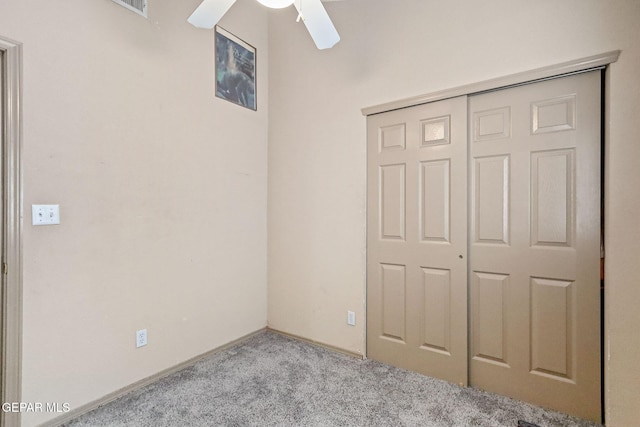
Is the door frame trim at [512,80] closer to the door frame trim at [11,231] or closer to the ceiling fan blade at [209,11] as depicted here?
the ceiling fan blade at [209,11]

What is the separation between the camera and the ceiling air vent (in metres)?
2.06

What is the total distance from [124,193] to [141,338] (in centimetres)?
100

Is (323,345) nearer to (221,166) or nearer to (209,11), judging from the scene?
(221,166)

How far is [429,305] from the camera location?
A: 2326 mm

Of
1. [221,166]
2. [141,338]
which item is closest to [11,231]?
[141,338]

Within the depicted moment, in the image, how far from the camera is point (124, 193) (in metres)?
2.08

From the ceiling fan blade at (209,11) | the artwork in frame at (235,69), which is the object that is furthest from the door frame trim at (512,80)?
the ceiling fan blade at (209,11)

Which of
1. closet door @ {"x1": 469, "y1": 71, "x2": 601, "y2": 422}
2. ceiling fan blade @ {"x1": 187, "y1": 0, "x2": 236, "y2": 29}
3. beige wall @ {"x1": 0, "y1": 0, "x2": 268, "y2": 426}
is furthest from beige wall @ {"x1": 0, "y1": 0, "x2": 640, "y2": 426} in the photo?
ceiling fan blade @ {"x1": 187, "y1": 0, "x2": 236, "y2": 29}

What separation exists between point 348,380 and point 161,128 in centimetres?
227

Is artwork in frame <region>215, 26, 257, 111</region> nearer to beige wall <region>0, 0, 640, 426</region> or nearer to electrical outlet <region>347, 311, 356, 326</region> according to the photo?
beige wall <region>0, 0, 640, 426</region>

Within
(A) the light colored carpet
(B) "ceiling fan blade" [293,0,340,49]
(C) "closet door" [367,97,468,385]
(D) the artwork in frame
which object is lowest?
(A) the light colored carpet

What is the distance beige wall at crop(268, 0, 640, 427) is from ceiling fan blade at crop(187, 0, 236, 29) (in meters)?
1.31

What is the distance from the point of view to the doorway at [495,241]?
1.84 meters

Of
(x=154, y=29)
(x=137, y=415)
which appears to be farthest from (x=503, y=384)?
(x=154, y=29)
